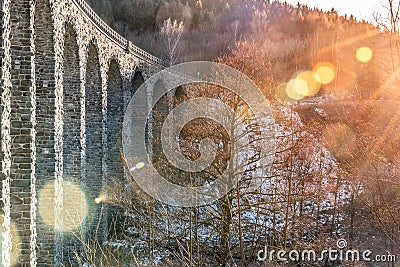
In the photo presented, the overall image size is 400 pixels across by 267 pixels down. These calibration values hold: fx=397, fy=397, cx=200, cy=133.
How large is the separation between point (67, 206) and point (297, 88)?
86.9 ft

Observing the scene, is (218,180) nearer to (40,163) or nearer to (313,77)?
(40,163)

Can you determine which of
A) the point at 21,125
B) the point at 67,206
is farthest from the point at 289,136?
the point at 67,206

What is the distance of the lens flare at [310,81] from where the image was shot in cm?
3403

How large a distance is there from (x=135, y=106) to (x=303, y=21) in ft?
116

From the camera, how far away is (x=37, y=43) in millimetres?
9047

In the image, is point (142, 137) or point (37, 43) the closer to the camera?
point (37, 43)

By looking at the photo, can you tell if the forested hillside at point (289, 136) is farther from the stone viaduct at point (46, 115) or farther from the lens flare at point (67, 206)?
the stone viaduct at point (46, 115)

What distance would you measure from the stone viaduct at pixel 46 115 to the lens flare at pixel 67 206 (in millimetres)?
49

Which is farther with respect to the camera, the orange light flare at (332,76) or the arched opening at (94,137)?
the orange light flare at (332,76)

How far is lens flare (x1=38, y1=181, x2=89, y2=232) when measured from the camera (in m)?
9.17

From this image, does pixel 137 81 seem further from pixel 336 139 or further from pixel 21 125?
pixel 21 125

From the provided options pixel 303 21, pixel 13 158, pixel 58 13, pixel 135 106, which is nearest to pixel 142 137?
pixel 135 106

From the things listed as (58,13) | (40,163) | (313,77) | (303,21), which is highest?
(303,21)

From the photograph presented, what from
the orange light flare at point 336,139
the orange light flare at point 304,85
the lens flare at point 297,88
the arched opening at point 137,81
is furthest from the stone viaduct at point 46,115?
the orange light flare at point 304,85
